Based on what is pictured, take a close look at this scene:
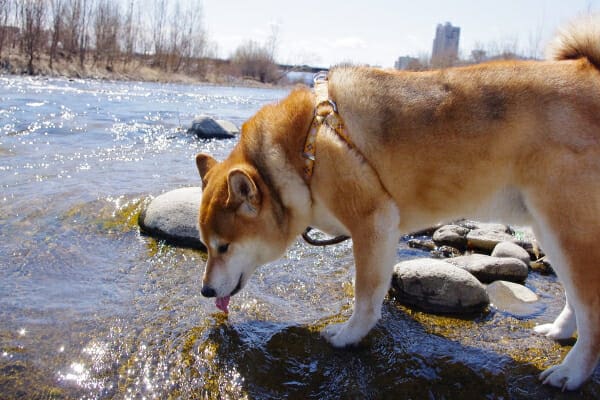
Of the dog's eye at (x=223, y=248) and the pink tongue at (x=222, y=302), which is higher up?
the dog's eye at (x=223, y=248)

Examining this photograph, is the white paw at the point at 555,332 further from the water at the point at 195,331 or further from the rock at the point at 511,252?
the rock at the point at 511,252

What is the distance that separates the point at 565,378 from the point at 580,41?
8.35 ft

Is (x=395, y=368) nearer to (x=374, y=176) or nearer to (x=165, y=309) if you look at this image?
(x=374, y=176)

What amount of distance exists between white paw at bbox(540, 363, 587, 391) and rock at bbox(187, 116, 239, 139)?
1281 cm

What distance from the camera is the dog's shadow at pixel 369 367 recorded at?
3393 mm

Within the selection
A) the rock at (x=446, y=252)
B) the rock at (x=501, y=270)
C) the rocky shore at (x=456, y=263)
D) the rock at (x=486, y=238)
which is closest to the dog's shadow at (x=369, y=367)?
the rocky shore at (x=456, y=263)

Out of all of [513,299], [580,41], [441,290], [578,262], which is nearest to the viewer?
[578,262]

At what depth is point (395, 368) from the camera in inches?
144

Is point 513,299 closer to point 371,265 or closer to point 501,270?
point 501,270

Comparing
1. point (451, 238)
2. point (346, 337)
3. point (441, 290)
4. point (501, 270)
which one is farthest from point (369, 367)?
point (451, 238)

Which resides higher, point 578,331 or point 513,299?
point 578,331

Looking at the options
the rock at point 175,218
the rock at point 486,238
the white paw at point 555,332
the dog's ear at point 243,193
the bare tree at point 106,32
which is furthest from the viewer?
the bare tree at point 106,32

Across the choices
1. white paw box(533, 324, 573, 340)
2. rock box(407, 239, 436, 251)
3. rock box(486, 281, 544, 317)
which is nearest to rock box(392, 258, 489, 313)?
rock box(486, 281, 544, 317)

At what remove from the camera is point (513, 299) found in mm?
4984
